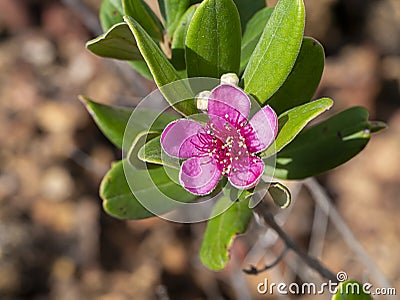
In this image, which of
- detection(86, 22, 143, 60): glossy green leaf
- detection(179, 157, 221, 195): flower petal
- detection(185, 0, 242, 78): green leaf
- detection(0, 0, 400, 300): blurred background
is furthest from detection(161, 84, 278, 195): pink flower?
detection(0, 0, 400, 300): blurred background

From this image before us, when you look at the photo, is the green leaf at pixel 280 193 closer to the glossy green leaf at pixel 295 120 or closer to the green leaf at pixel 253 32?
the glossy green leaf at pixel 295 120

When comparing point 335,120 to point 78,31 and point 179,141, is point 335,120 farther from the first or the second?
point 78,31

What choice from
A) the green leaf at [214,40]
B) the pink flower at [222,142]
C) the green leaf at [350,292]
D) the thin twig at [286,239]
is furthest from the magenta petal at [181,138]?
the green leaf at [350,292]

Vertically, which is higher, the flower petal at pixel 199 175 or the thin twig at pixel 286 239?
Answer: the flower petal at pixel 199 175

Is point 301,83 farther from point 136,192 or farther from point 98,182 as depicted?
point 98,182

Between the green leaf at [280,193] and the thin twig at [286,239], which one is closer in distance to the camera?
the green leaf at [280,193]

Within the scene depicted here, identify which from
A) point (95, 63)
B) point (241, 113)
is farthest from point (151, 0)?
point (241, 113)
